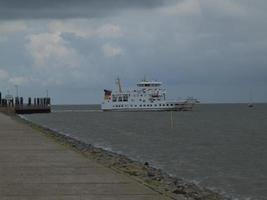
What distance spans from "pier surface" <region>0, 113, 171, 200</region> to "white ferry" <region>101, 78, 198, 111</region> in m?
112

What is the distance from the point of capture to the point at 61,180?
12.7 metres

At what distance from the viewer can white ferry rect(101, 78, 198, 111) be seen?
131000mm

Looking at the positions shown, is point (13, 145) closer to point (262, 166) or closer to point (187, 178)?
point (187, 178)

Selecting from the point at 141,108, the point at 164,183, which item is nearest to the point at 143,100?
the point at 141,108

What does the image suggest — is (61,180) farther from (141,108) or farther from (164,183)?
(141,108)

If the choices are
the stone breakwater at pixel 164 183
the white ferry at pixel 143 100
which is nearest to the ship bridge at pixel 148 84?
the white ferry at pixel 143 100

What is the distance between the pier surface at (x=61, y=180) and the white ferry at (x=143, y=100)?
112 metres

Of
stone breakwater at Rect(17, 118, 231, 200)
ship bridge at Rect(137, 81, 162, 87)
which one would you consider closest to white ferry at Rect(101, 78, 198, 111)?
ship bridge at Rect(137, 81, 162, 87)

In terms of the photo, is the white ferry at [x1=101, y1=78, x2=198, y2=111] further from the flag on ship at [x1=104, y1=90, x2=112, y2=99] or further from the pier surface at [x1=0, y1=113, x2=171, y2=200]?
the pier surface at [x1=0, y1=113, x2=171, y2=200]

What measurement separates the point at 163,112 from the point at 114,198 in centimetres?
12116

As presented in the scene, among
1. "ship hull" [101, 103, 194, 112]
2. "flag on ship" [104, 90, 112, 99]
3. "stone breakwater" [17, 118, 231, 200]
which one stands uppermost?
→ "flag on ship" [104, 90, 112, 99]

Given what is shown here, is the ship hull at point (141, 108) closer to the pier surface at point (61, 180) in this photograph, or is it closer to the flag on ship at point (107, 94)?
the flag on ship at point (107, 94)

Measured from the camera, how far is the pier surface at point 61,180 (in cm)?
1089

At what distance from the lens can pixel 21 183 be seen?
12.2 metres
